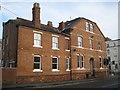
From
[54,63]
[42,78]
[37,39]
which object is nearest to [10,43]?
[37,39]

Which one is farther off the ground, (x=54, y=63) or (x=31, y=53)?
(x=31, y=53)

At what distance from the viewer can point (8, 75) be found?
23.5m

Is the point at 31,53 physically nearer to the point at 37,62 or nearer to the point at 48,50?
the point at 37,62

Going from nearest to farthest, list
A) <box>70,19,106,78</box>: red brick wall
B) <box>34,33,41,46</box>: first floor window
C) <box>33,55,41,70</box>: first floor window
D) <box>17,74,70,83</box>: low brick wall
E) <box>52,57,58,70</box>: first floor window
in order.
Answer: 1. <box>17,74,70,83</box>: low brick wall
2. <box>33,55,41,70</box>: first floor window
3. <box>34,33,41,46</box>: first floor window
4. <box>52,57,58,70</box>: first floor window
5. <box>70,19,106,78</box>: red brick wall

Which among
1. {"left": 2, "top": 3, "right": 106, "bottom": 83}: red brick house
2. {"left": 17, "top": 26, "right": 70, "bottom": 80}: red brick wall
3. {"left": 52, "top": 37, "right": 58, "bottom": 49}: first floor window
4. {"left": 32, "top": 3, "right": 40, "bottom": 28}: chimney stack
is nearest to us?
{"left": 17, "top": 26, "right": 70, "bottom": 80}: red brick wall

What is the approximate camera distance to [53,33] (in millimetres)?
29797

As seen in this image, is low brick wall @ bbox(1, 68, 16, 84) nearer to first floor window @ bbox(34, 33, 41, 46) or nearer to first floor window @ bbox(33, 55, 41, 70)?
first floor window @ bbox(33, 55, 41, 70)

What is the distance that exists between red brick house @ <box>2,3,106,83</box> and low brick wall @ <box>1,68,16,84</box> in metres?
0.49

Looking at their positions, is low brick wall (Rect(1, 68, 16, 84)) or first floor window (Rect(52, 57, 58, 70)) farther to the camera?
first floor window (Rect(52, 57, 58, 70))

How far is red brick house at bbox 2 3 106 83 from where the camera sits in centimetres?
2550

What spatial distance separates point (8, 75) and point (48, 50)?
745cm

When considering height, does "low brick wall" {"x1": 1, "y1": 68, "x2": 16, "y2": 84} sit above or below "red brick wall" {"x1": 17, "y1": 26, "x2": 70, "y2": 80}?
below

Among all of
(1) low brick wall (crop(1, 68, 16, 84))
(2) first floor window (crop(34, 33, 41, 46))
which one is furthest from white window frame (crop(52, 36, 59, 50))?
(1) low brick wall (crop(1, 68, 16, 84))

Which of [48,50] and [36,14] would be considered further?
[48,50]
